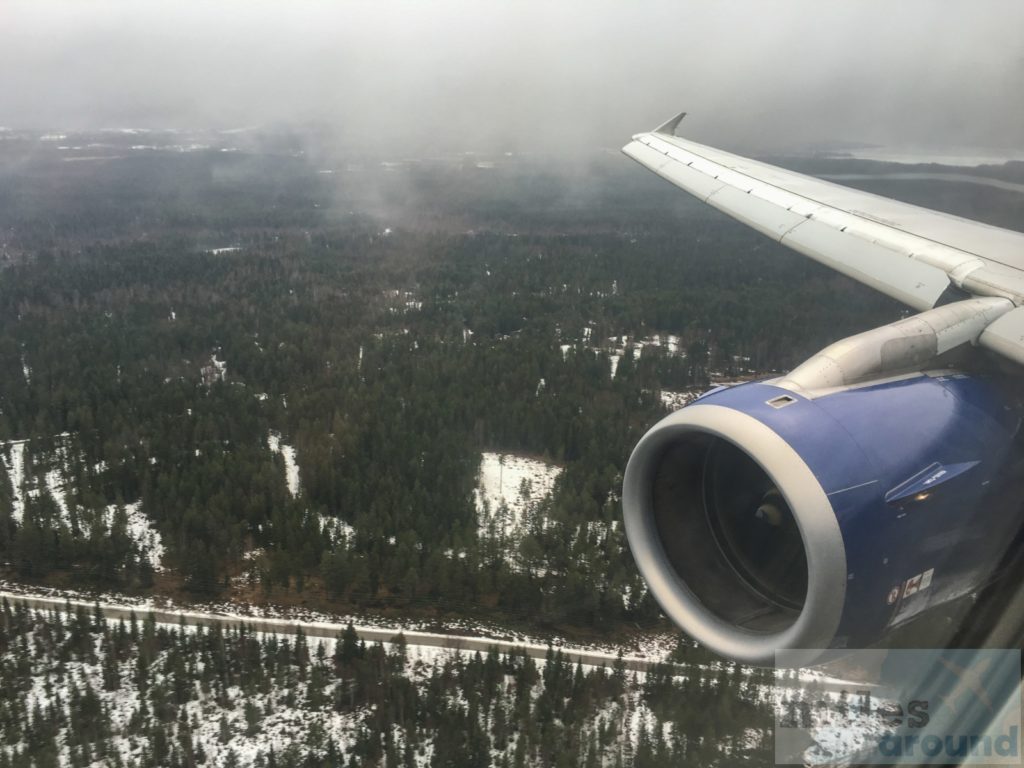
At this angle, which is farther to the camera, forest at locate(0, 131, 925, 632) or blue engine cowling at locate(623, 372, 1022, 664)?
forest at locate(0, 131, 925, 632)

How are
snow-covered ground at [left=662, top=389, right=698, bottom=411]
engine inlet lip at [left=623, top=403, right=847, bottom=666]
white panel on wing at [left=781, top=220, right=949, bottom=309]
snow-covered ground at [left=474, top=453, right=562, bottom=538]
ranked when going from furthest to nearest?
snow-covered ground at [left=662, top=389, right=698, bottom=411], snow-covered ground at [left=474, top=453, right=562, bottom=538], white panel on wing at [left=781, top=220, right=949, bottom=309], engine inlet lip at [left=623, top=403, right=847, bottom=666]

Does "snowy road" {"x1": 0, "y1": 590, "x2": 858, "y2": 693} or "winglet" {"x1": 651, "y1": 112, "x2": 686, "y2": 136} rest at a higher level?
"winglet" {"x1": 651, "y1": 112, "x2": 686, "y2": 136}

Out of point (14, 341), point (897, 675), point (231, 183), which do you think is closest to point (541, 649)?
point (897, 675)

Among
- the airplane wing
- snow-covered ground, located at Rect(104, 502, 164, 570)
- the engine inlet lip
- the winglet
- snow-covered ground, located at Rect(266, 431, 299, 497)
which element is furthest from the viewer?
snow-covered ground, located at Rect(266, 431, 299, 497)

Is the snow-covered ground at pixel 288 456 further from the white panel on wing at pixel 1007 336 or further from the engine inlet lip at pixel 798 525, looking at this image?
the white panel on wing at pixel 1007 336

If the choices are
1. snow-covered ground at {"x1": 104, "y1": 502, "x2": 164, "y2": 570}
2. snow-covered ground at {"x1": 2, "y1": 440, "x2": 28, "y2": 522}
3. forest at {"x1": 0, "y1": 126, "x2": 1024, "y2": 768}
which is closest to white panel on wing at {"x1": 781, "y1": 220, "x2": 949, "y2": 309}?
forest at {"x1": 0, "y1": 126, "x2": 1024, "y2": 768}

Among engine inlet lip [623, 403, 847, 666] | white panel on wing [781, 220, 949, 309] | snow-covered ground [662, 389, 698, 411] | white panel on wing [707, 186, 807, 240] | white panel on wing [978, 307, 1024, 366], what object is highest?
snow-covered ground [662, 389, 698, 411]

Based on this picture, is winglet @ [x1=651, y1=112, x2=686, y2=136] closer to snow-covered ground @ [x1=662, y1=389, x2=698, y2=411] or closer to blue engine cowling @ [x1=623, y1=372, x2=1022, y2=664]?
blue engine cowling @ [x1=623, y1=372, x2=1022, y2=664]

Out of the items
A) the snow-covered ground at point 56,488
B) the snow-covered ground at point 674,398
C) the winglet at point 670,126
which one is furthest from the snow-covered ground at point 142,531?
the snow-covered ground at point 674,398
